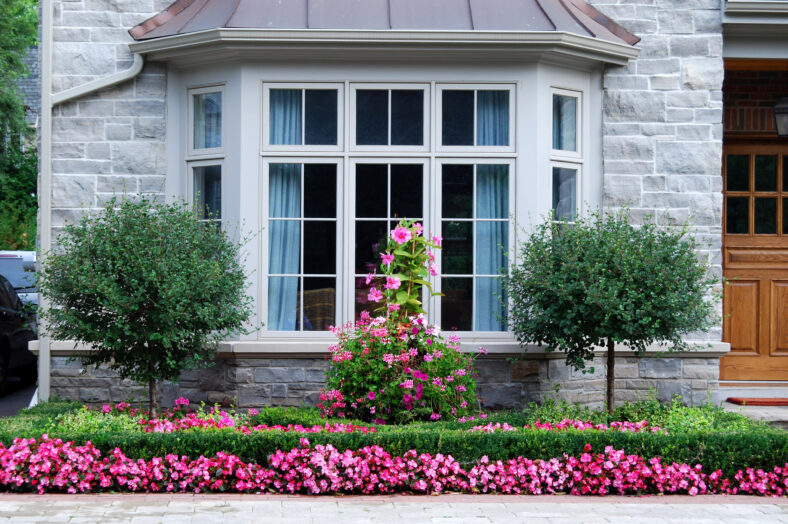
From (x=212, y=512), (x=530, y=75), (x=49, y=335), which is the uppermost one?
(x=530, y=75)

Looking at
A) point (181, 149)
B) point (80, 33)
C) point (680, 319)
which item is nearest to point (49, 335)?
point (181, 149)

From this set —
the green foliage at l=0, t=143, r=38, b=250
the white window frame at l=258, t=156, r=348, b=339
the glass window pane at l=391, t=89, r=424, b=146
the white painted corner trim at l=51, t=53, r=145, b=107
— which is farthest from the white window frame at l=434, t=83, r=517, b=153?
the green foliage at l=0, t=143, r=38, b=250

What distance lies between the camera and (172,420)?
711 cm

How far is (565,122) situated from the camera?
8.36 meters

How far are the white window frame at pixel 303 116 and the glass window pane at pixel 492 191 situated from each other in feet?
3.95

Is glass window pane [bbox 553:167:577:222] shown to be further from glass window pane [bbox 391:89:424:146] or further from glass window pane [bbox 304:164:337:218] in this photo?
glass window pane [bbox 304:164:337:218]

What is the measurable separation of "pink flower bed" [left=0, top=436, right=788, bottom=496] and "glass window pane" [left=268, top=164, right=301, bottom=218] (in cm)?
259

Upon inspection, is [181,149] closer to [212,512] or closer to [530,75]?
[530,75]

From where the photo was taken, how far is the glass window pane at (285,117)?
317 inches

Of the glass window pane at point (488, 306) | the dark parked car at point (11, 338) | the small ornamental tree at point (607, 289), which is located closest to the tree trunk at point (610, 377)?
the small ornamental tree at point (607, 289)

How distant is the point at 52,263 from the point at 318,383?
2.30 meters

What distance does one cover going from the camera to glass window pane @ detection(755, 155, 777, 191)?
9.50 meters

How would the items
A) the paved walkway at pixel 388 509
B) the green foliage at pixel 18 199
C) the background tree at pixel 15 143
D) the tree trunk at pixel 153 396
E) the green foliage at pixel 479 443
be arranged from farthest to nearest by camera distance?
the background tree at pixel 15 143 → the green foliage at pixel 18 199 → the tree trunk at pixel 153 396 → the green foliage at pixel 479 443 → the paved walkway at pixel 388 509

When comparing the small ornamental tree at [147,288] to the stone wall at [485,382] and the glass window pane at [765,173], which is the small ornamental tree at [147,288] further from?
the glass window pane at [765,173]
